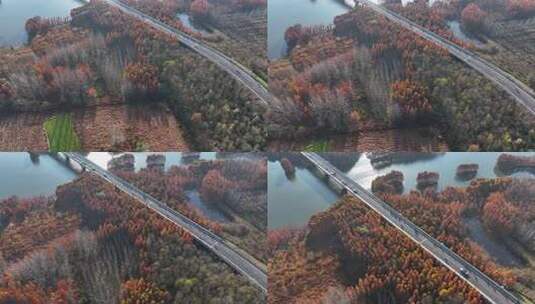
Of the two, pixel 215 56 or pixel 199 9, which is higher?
pixel 199 9

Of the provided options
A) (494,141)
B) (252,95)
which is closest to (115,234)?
(252,95)

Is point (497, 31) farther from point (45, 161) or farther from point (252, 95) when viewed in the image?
point (45, 161)

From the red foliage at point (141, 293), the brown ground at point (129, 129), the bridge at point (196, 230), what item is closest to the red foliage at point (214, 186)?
the bridge at point (196, 230)

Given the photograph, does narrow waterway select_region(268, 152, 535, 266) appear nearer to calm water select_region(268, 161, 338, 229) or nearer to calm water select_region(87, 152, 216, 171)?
calm water select_region(268, 161, 338, 229)

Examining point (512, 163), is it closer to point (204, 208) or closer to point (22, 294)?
point (204, 208)

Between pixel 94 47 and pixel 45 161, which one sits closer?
pixel 45 161

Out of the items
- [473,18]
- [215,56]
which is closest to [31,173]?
[215,56]
